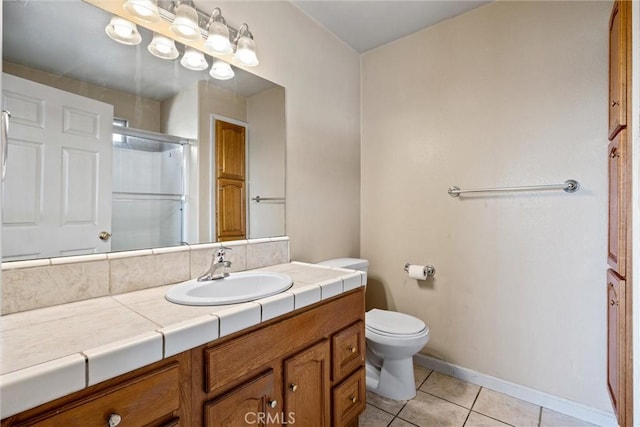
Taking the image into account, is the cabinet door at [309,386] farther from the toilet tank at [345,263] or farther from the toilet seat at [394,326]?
the toilet tank at [345,263]

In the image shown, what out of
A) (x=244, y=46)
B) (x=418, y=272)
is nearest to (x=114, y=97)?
(x=244, y=46)

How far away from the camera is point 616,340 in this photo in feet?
4.32

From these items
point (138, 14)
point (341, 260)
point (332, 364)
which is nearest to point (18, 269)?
point (138, 14)

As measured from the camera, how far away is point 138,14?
1259 millimetres

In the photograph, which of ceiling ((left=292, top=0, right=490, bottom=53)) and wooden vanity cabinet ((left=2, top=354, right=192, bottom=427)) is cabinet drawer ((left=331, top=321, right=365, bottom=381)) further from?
ceiling ((left=292, top=0, right=490, bottom=53))

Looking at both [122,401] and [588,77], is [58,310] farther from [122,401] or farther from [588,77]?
[588,77]

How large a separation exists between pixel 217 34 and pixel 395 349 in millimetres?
1835

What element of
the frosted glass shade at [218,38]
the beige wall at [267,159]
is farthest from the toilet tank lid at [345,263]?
the frosted glass shade at [218,38]

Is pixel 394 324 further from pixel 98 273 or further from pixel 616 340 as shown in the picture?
pixel 98 273

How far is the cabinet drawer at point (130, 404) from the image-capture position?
0.67 m

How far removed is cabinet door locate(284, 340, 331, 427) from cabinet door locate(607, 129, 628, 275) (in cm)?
121

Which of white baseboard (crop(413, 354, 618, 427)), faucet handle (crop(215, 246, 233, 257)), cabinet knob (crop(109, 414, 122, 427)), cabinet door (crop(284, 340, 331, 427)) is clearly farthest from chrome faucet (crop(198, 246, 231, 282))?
white baseboard (crop(413, 354, 618, 427))

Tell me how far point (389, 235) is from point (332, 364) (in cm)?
123

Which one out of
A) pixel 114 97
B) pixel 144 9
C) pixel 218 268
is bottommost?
pixel 218 268
